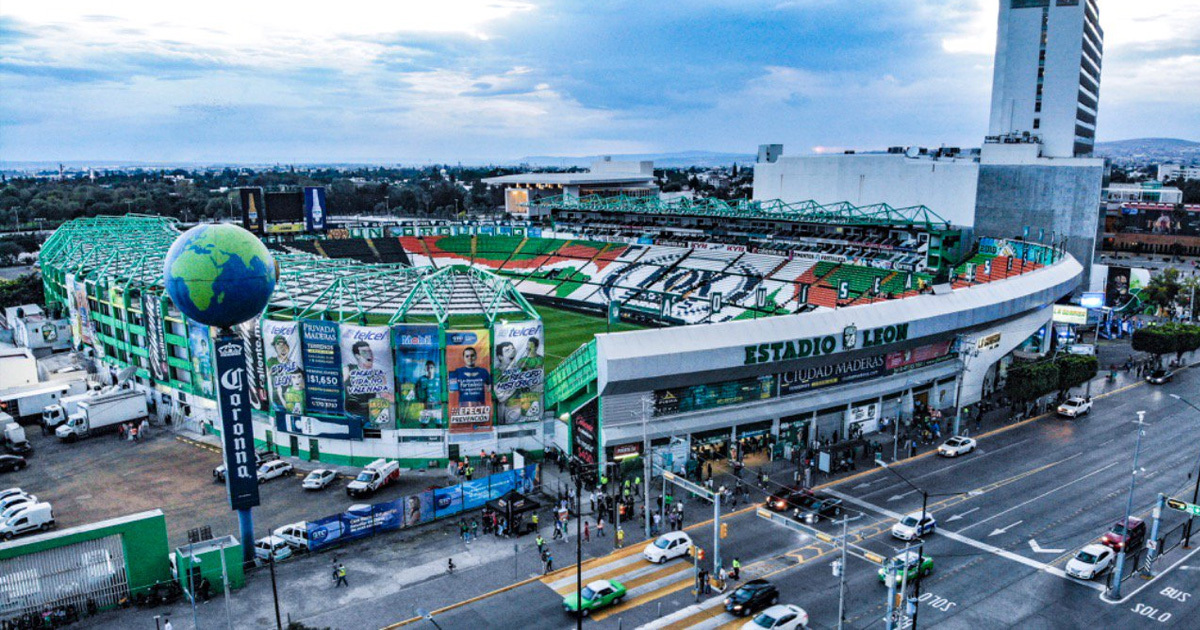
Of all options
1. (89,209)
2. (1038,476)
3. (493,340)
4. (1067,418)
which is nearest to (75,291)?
(493,340)

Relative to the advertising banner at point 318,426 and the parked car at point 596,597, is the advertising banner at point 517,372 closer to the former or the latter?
the advertising banner at point 318,426

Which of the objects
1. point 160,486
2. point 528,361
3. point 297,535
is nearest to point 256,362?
point 160,486

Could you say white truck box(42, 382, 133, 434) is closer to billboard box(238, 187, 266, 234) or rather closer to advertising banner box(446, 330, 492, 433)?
advertising banner box(446, 330, 492, 433)

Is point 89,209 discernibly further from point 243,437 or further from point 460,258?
point 243,437

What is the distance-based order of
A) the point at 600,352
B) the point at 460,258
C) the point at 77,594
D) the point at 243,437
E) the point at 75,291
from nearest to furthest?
1. the point at 77,594
2. the point at 243,437
3. the point at 600,352
4. the point at 75,291
5. the point at 460,258

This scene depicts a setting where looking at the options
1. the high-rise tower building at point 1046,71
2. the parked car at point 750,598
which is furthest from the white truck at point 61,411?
the high-rise tower building at point 1046,71
